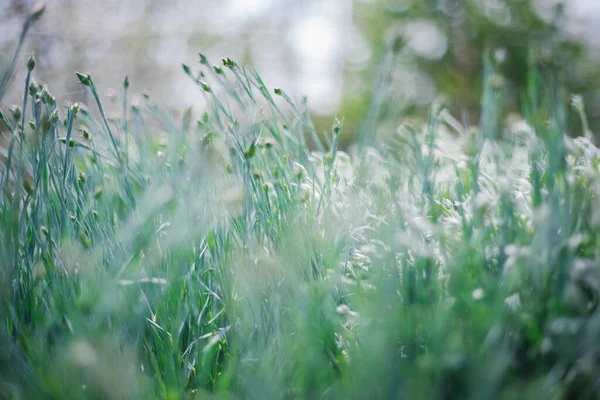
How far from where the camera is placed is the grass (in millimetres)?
797

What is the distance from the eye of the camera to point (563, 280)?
84 cm

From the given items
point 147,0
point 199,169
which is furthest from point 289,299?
point 147,0

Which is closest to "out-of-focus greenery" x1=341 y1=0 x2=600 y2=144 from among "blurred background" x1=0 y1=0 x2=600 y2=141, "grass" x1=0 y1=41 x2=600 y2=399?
"blurred background" x1=0 y1=0 x2=600 y2=141

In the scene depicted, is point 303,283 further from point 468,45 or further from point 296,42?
point 468,45

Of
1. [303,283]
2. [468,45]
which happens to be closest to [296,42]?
[468,45]

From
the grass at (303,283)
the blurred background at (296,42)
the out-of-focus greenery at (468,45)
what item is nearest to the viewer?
the grass at (303,283)

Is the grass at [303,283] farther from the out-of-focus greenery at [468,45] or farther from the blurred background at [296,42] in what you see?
the out-of-focus greenery at [468,45]

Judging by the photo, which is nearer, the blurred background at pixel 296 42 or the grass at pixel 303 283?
the grass at pixel 303 283

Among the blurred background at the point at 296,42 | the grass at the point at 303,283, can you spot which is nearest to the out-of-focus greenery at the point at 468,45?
the blurred background at the point at 296,42

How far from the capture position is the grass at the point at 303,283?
0.80 meters

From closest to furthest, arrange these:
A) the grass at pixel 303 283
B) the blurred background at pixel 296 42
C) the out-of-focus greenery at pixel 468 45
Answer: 1. the grass at pixel 303 283
2. the blurred background at pixel 296 42
3. the out-of-focus greenery at pixel 468 45

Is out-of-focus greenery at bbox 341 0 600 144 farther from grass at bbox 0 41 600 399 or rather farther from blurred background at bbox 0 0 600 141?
grass at bbox 0 41 600 399

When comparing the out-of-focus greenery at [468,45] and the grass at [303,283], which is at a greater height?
the out-of-focus greenery at [468,45]

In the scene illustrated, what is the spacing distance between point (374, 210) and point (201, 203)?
51 centimetres
